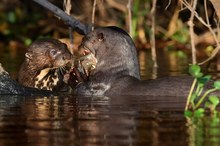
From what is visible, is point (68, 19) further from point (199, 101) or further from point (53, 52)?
point (199, 101)

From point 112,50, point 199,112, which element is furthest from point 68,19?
point 199,112

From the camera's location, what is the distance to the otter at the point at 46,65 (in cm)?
1026

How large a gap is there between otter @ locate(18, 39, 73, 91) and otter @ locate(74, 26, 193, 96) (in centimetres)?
43

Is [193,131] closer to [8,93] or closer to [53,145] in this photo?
[53,145]

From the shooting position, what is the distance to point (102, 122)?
7.12 m

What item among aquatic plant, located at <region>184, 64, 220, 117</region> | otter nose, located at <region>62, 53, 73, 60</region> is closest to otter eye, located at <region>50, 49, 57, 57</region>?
otter nose, located at <region>62, 53, 73, 60</region>

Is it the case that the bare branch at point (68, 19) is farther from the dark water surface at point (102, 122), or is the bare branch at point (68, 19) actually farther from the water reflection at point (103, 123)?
the water reflection at point (103, 123)

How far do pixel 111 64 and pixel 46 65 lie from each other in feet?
3.72

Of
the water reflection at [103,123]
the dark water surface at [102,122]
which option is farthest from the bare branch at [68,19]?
A: the water reflection at [103,123]

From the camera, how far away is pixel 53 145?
6066 millimetres

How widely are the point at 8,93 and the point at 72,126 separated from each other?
2643 mm

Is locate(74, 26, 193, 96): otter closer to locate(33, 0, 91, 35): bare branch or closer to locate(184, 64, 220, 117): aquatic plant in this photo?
locate(33, 0, 91, 35): bare branch

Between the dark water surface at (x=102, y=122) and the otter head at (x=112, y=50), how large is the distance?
0.53m

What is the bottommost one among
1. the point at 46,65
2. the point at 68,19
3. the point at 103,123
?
the point at 103,123
